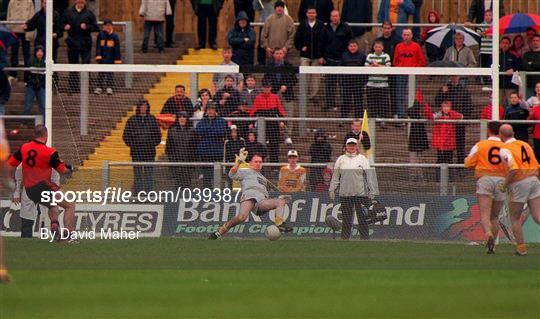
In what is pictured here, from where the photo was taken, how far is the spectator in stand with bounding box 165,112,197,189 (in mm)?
26984

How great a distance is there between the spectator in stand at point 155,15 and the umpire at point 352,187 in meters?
6.77

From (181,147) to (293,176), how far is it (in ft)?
8.05

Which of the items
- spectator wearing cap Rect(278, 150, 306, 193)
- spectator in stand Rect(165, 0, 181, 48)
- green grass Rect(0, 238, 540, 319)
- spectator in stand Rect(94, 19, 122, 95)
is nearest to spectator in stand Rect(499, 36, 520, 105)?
spectator wearing cap Rect(278, 150, 306, 193)

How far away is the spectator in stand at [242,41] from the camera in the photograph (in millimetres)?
29688

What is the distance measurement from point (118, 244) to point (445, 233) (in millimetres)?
6434

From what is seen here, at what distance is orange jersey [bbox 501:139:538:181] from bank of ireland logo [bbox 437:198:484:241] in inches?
161

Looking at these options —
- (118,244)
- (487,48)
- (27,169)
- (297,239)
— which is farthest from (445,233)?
(27,169)

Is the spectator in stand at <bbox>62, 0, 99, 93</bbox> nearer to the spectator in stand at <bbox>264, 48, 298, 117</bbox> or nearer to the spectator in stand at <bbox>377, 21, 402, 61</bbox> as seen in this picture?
the spectator in stand at <bbox>264, 48, 298, 117</bbox>

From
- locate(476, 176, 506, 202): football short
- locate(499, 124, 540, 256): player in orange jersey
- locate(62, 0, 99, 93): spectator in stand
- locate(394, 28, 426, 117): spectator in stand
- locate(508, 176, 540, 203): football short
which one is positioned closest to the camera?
locate(499, 124, 540, 256): player in orange jersey

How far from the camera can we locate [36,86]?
30000 mm

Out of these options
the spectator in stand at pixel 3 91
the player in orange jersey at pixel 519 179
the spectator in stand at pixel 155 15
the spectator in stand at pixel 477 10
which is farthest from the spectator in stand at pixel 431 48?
the spectator in stand at pixel 3 91

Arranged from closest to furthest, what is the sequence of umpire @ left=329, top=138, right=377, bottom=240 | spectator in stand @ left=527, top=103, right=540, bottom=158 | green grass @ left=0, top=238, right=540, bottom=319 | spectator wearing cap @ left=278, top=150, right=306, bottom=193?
green grass @ left=0, top=238, right=540, bottom=319
umpire @ left=329, top=138, right=377, bottom=240
spectator wearing cap @ left=278, top=150, right=306, bottom=193
spectator in stand @ left=527, top=103, right=540, bottom=158

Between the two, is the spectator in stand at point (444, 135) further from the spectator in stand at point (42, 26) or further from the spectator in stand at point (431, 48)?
the spectator in stand at point (42, 26)

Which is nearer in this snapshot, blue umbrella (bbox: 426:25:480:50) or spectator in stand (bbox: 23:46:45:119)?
blue umbrella (bbox: 426:25:480:50)
